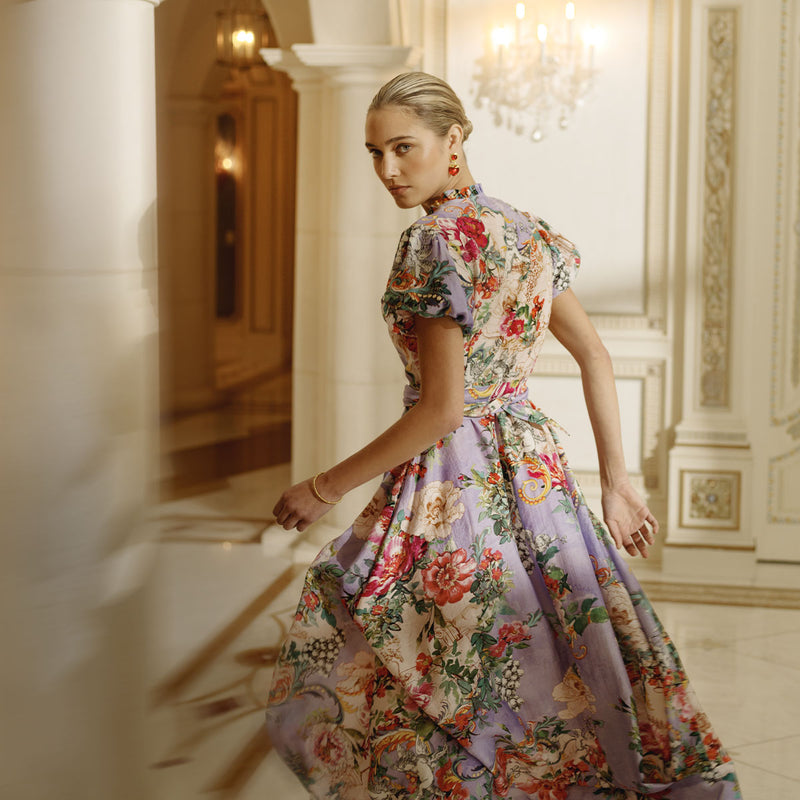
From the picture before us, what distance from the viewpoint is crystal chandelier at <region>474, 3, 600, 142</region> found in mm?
4258

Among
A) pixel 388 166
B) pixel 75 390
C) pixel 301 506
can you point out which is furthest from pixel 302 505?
pixel 75 390

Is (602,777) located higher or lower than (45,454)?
lower

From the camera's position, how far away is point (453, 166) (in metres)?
1.70

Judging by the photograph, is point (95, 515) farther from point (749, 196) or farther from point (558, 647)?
point (749, 196)

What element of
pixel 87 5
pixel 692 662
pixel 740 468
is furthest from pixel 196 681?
pixel 87 5

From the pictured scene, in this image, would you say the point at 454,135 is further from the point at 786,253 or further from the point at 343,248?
the point at 786,253

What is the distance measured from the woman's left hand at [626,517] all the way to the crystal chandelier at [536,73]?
107 inches

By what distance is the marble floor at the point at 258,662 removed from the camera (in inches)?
92.2

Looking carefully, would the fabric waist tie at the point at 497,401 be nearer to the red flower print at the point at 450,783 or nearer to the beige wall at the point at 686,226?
the red flower print at the point at 450,783

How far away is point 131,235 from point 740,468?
12.5ft

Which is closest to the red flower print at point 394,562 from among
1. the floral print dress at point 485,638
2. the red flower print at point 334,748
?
the floral print dress at point 485,638

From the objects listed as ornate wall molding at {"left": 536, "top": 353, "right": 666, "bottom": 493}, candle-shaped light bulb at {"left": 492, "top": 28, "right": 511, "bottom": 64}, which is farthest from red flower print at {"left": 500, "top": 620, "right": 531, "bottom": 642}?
candle-shaped light bulb at {"left": 492, "top": 28, "right": 511, "bottom": 64}

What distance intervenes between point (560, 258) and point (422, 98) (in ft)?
1.23

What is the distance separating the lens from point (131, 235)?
2.75 feet
